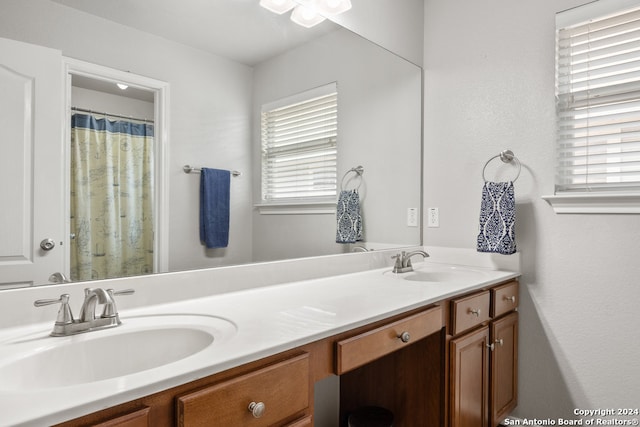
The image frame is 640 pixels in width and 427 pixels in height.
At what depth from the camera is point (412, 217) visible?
→ 2.30 metres

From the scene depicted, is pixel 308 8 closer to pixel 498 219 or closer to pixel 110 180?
pixel 110 180

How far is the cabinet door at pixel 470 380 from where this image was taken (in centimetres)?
149

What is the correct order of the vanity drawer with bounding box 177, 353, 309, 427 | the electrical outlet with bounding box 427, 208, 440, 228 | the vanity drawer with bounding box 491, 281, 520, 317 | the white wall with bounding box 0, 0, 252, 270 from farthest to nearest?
the electrical outlet with bounding box 427, 208, 440, 228 → the vanity drawer with bounding box 491, 281, 520, 317 → the white wall with bounding box 0, 0, 252, 270 → the vanity drawer with bounding box 177, 353, 309, 427

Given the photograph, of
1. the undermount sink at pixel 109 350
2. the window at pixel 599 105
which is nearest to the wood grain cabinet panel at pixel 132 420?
the undermount sink at pixel 109 350

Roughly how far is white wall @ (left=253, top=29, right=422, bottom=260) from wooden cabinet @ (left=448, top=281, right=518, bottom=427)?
634 mm

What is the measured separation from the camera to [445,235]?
87.9 inches

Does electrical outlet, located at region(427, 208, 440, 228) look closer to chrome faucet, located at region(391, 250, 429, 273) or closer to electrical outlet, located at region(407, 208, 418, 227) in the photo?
electrical outlet, located at region(407, 208, 418, 227)

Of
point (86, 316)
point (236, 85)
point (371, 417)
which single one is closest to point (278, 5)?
point (236, 85)

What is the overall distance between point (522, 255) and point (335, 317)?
1.29 meters

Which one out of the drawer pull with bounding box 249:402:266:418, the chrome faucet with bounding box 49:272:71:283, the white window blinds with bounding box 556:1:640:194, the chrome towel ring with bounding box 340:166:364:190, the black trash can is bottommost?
the black trash can

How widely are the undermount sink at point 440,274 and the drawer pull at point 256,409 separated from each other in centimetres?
116

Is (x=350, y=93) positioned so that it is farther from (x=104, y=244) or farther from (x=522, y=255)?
(x=104, y=244)

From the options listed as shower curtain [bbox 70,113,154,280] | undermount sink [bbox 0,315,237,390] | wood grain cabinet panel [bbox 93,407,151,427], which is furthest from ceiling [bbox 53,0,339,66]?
wood grain cabinet panel [bbox 93,407,151,427]

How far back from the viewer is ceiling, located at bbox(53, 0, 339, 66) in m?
1.18
